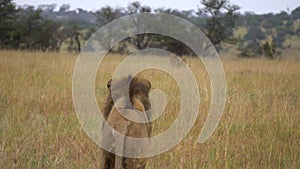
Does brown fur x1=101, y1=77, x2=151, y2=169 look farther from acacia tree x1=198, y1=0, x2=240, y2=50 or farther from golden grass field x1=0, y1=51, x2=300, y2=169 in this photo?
acacia tree x1=198, y1=0, x2=240, y2=50

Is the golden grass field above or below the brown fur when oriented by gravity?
below

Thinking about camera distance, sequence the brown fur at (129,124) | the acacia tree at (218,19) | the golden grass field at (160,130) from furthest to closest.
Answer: the acacia tree at (218,19), the golden grass field at (160,130), the brown fur at (129,124)

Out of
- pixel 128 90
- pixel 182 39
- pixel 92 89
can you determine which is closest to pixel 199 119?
pixel 92 89

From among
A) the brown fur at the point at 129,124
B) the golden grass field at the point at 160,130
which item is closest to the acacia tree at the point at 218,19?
the golden grass field at the point at 160,130

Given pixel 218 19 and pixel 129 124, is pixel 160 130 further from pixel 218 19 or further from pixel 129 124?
pixel 218 19

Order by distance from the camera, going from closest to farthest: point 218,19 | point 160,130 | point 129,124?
point 129,124 → point 160,130 → point 218,19

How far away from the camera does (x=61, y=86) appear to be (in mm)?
5918

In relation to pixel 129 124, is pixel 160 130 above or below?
below

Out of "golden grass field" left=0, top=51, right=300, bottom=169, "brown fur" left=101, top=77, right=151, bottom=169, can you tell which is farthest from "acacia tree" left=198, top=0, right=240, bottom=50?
"brown fur" left=101, top=77, right=151, bottom=169

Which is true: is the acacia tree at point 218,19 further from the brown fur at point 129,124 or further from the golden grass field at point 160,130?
the brown fur at point 129,124

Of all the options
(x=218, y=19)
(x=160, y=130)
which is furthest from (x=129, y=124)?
(x=218, y=19)

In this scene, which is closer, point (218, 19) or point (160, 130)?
point (160, 130)

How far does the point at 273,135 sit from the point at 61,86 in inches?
137

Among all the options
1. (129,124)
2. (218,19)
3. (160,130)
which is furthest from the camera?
(218,19)
